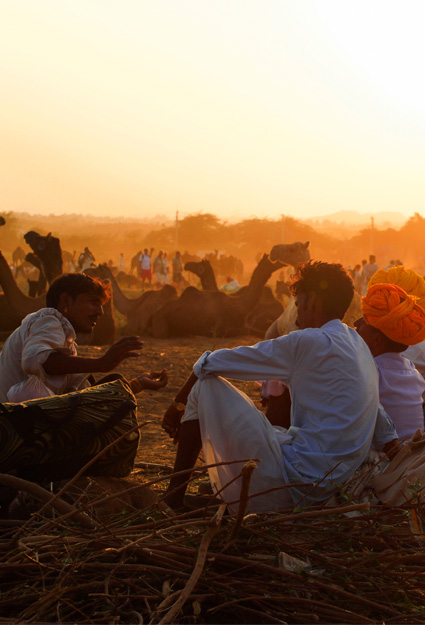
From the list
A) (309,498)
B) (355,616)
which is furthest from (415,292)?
(355,616)

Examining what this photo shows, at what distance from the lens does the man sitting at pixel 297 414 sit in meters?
3.20

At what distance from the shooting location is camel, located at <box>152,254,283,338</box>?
43.5 ft

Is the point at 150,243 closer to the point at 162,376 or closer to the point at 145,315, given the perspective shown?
the point at 145,315

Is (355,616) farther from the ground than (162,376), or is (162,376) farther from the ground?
(162,376)

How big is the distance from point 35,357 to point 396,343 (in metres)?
2.07

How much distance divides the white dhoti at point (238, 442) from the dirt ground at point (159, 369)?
478 millimetres

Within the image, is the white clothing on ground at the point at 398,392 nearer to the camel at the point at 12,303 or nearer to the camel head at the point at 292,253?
the camel at the point at 12,303

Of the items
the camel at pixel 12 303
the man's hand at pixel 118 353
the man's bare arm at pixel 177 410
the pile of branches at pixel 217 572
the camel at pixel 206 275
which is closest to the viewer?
the pile of branches at pixel 217 572

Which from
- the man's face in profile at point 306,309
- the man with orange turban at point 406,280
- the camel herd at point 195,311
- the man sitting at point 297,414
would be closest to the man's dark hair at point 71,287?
the man sitting at point 297,414

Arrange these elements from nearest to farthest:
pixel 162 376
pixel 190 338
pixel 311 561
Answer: pixel 311 561
pixel 162 376
pixel 190 338

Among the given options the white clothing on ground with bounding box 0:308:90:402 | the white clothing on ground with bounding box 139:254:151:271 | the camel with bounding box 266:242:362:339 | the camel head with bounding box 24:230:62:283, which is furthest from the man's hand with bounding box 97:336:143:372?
the white clothing on ground with bounding box 139:254:151:271

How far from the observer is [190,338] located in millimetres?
13320

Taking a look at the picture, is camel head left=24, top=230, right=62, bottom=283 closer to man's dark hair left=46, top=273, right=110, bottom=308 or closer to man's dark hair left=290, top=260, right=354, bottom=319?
man's dark hair left=46, top=273, right=110, bottom=308

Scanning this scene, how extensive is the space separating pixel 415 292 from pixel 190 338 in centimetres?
931
